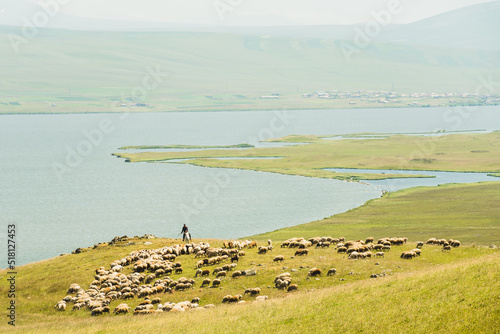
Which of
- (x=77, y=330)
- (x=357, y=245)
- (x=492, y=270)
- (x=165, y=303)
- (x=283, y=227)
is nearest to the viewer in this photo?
(x=492, y=270)

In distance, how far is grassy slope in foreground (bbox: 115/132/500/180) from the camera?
13950 cm

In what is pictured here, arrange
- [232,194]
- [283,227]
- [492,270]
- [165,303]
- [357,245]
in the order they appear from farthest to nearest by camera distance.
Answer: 1. [232,194]
2. [283,227]
3. [357,245]
4. [165,303]
5. [492,270]

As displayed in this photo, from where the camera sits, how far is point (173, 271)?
44.3 meters

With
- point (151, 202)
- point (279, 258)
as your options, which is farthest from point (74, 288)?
point (151, 202)

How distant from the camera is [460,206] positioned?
8706 centimetres

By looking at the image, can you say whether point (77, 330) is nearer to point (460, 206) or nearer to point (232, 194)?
point (460, 206)

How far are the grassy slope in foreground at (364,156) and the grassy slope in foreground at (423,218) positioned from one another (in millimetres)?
27686

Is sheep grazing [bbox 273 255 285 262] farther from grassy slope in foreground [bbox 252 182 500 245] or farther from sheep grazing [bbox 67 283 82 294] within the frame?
grassy slope in foreground [bbox 252 182 500 245]

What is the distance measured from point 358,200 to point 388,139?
340 ft

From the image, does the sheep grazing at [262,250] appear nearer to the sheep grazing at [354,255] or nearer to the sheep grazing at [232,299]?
the sheep grazing at [354,255]

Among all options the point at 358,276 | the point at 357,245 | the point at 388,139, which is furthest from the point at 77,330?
the point at 388,139

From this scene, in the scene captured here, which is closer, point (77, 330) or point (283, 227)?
point (77, 330)

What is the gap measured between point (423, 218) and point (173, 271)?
43967mm

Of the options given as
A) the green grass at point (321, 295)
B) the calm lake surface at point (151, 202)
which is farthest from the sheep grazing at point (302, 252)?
the calm lake surface at point (151, 202)
